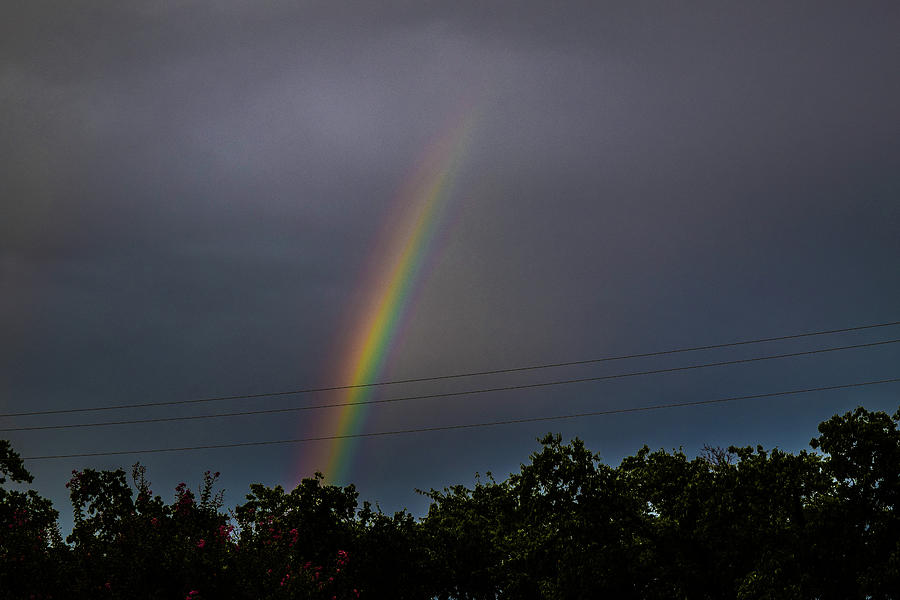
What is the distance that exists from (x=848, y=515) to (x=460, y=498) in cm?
2365

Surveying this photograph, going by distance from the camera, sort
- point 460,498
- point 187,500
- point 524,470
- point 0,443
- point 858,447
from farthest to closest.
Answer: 1. point 460,498
2. point 524,470
3. point 0,443
4. point 858,447
5. point 187,500

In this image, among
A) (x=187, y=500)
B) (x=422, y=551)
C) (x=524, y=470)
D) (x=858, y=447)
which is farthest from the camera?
(x=422, y=551)

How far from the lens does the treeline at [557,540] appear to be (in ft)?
77.8

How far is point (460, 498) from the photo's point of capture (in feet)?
168

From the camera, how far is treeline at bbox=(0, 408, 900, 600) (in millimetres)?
23719

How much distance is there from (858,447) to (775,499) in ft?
12.7

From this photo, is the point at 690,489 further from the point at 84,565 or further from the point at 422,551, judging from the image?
the point at 84,565

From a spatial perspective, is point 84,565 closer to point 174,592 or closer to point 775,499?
point 174,592

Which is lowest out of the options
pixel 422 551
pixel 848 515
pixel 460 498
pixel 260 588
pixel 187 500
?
pixel 260 588

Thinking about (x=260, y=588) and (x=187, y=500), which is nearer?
(x=260, y=588)

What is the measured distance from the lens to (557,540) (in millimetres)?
37688

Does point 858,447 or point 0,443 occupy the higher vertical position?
point 0,443

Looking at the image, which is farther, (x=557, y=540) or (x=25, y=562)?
(x=557, y=540)

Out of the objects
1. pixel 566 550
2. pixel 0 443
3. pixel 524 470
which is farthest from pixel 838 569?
pixel 0 443
